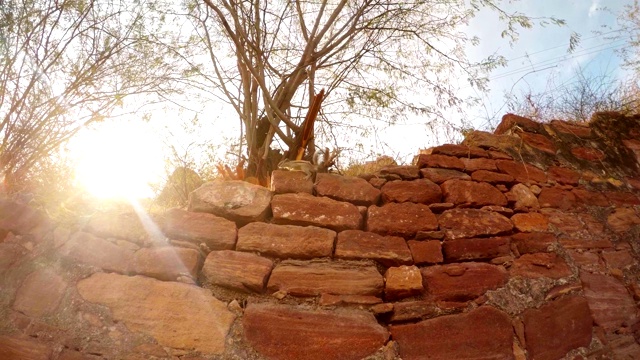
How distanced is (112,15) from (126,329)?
309 centimetres

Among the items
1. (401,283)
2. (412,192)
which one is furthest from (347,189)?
(401,283)

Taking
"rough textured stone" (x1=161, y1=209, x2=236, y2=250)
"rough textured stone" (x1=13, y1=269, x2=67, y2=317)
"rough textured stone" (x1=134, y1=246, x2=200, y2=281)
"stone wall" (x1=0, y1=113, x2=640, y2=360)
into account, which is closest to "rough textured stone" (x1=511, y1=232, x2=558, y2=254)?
"stone wall" (x1=0, y1=113, x2=640, y2=360)

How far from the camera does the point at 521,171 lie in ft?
9.16

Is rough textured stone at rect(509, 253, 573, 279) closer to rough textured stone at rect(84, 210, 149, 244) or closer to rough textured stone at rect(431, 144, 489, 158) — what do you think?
rough textured stone at rect(431, 144, 489, 158)

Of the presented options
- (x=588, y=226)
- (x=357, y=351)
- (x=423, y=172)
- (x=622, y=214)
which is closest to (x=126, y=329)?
(x=357, y=351)

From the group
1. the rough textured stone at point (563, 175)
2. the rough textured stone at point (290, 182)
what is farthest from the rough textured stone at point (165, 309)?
the rough textured stone at point (563, 175)

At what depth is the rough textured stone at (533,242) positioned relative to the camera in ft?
8.02

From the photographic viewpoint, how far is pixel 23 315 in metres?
1.83

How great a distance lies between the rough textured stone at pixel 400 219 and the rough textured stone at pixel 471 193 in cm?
20

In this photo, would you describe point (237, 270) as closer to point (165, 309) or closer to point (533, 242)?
point (165, 309)

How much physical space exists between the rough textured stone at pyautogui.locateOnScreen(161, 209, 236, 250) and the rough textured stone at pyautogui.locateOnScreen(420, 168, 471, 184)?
1151 mm

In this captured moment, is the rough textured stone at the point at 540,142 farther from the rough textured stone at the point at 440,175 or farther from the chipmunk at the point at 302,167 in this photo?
the chipmunk at the point at 302,167

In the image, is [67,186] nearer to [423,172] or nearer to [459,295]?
[423,172]

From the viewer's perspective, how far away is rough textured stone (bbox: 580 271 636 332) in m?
2.37
